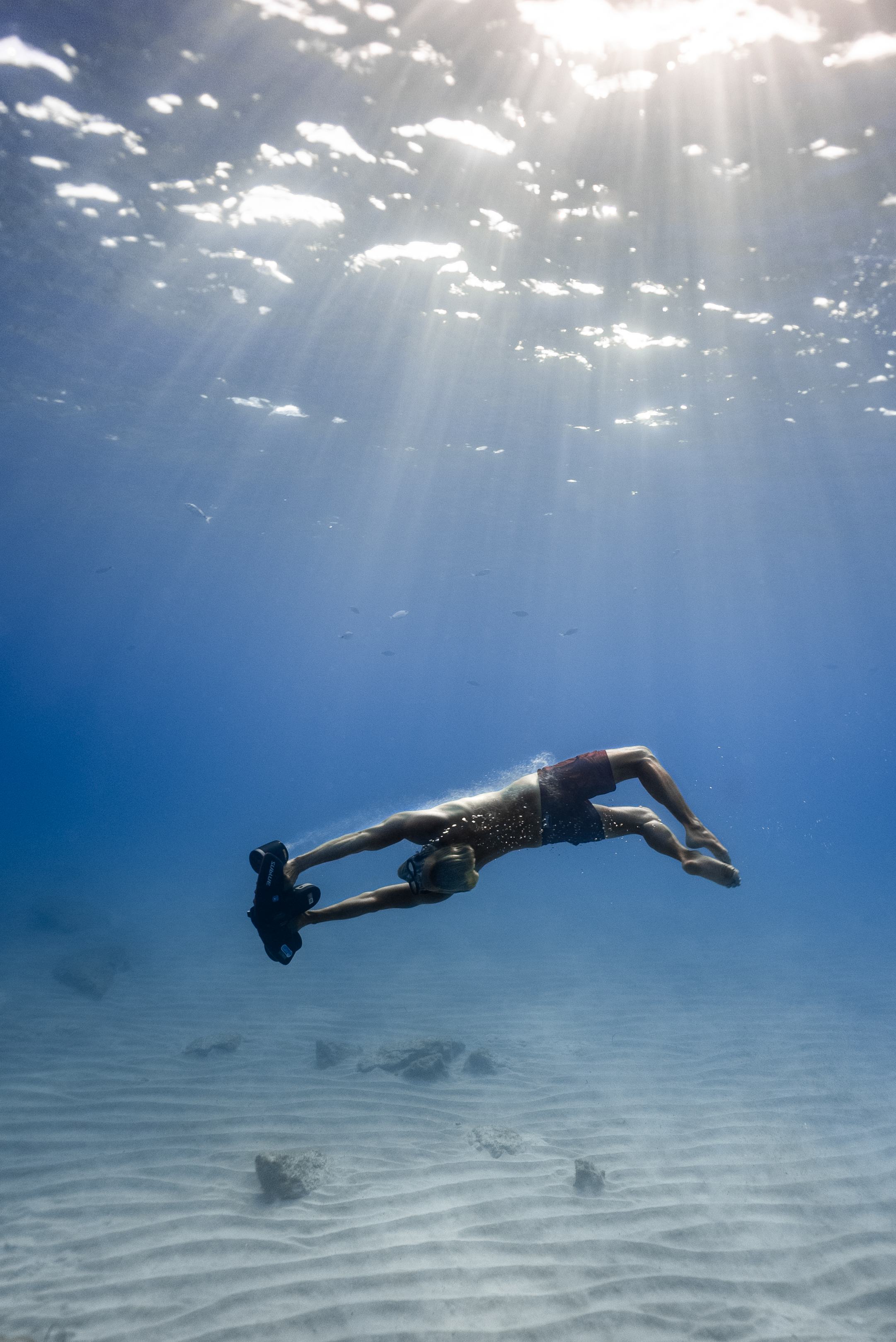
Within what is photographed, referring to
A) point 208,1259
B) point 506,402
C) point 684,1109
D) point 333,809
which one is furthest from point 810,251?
point 333,809

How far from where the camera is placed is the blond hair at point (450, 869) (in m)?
4.70

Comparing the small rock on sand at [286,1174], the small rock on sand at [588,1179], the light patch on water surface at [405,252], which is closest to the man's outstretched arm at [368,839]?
the small rock on sand at [286,1174]

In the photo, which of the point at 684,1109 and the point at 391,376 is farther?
the point at 391,376

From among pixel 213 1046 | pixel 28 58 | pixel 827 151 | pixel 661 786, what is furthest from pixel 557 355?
pixel 213 1046

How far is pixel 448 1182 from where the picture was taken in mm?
7066

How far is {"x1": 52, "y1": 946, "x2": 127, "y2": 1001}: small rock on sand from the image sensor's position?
14398mm

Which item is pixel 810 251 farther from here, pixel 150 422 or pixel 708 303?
pixel 150 422

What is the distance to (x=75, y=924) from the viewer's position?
813 inches

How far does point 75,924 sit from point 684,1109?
62.2 ft

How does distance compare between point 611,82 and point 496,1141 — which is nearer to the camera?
point 496,1141

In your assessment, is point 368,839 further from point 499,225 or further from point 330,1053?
point 499,225

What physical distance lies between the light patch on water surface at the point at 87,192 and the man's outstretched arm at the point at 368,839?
15151 millimetres

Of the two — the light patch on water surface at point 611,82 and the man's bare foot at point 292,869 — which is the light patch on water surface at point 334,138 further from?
the man's bare foot at point 292,869

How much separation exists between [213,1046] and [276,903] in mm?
8064
